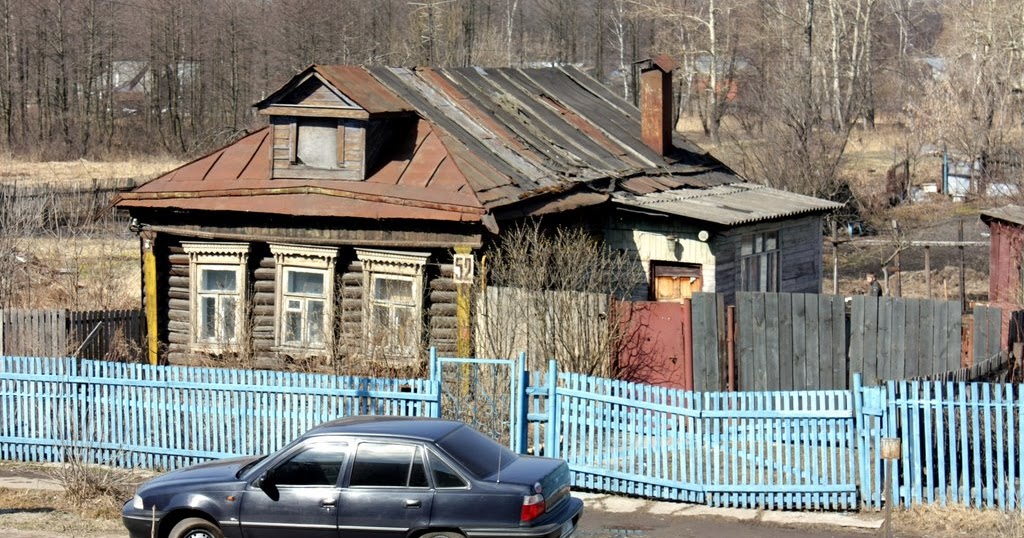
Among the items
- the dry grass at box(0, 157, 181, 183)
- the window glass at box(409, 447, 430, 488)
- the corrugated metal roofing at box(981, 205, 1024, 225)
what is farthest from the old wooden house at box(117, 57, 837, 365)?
the dry grass at box(0, 157, 181, 183)

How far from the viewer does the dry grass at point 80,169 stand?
49750 millimetres

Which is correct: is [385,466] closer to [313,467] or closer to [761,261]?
[313,467]

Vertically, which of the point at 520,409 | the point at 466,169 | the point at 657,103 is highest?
the point at 657,103

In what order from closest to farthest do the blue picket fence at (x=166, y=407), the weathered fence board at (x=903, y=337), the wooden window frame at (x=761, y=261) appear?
the blue picket fence at (x=166, y=407)
the weathered fence board at (x=903, y=337)
the wooden window frame at (x=761, y=261)

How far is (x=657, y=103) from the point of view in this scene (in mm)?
25547

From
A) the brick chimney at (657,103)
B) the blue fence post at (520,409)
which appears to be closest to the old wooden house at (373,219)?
the brick chimney at (657,103)

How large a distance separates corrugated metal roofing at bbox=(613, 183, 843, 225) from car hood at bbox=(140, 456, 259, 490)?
1078 centimetres

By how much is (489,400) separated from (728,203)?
9031 mm

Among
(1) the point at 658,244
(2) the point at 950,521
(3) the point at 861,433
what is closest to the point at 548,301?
(1) the point at 658,244

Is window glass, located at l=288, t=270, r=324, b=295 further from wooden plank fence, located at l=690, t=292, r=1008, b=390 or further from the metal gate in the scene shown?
wooden plank fence, located at l=690, t=292, r=1008, b=390

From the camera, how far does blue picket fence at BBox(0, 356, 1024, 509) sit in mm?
12859

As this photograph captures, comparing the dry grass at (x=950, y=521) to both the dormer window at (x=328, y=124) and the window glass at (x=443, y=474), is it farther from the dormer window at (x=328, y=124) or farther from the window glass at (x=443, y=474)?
the dormer window at (x=328, y=124)

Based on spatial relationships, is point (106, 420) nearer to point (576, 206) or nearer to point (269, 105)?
point (269, 105)

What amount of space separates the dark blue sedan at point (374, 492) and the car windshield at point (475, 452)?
1 cm
